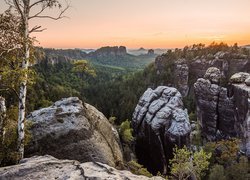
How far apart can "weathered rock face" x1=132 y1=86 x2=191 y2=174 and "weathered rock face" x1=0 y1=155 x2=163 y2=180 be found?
3703cm

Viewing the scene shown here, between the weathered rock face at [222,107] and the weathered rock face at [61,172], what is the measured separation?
201 feet

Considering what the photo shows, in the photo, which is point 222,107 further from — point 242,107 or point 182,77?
point 182,77

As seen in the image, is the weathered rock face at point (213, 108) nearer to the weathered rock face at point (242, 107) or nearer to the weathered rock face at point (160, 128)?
the weathered rock face at point (242, 107)

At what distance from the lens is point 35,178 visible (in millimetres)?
12969

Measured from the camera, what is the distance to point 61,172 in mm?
13406

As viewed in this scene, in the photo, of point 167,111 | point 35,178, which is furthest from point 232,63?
point 35,178

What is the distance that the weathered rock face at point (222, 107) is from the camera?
69.6 metres

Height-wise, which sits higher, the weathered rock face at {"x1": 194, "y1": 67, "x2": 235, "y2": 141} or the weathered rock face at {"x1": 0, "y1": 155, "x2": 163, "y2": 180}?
the weathered rock face at {"x1": 0, "y1": 155, "x2": 163, "y2": 180}

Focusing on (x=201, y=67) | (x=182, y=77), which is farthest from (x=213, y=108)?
(x=182, y=77)

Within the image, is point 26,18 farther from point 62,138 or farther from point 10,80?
point 62,138

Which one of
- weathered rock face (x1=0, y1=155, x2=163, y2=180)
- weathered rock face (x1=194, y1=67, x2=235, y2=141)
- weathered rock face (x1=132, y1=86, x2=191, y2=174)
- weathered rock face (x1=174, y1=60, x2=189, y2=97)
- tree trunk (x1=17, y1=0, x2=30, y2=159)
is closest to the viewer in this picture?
weathered rock face (x1=0, y1=155, x2=163, y2=180)

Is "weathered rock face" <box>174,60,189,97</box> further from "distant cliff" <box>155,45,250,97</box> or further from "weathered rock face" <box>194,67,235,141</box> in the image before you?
"weathered rock face" <box>194,67,235,141</box>

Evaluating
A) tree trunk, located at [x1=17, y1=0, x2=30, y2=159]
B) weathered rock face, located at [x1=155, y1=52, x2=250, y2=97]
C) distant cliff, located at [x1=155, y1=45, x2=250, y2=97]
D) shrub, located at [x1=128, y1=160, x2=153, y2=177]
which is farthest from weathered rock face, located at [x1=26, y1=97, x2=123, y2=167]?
weathered rock face, located at [x1=155, y1=52, x2=250, y2=97]

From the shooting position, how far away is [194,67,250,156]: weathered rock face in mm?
69637
